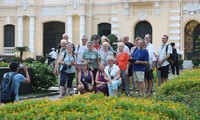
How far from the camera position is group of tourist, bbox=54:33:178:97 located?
50.6ft

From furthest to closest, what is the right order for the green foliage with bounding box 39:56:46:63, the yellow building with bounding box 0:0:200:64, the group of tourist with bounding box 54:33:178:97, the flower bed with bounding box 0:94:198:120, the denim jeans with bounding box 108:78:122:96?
1. the green foliage with bounding box 39:56:46:63
2. the yellow building with bounding box 0:0:200:64
3. the group of tourist with bounding box 54:33:178:97
4. the denim jeans with bounding box 108:78:122:96
5. the flower bed with bounding box 0:94:198:120

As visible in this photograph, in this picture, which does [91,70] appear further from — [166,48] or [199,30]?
[199,30]

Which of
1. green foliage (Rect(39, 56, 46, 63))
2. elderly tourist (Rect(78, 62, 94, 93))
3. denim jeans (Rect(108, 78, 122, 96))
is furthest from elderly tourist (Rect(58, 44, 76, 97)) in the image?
green foliage (Rect(39, 56, 46, 63))

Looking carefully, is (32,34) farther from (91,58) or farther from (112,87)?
(112,87)

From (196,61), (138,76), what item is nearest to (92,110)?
(138,76)

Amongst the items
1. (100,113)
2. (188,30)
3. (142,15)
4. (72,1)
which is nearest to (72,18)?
(72,1)

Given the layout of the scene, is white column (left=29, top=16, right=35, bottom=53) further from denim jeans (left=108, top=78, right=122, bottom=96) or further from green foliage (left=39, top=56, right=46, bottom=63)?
denim jeans (left=108, top=78, right=122, bottom=96)

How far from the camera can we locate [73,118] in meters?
7.29

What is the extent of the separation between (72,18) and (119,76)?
25952 millimetres

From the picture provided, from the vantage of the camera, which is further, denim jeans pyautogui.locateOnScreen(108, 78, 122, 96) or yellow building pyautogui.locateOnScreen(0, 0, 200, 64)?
yellow building pyautogui.locateOnScreen(0, 0, 200, 64)

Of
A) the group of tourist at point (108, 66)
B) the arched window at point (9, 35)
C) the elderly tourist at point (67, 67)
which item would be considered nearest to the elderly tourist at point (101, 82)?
the group of tourist at point (108, 66)

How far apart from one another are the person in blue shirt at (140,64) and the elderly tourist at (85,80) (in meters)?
1.59

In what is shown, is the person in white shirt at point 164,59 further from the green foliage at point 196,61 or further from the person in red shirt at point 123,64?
Result: the green foliage at point 196,61

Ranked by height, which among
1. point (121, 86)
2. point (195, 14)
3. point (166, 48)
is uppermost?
point (195, 14)
